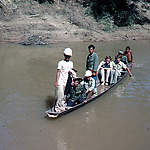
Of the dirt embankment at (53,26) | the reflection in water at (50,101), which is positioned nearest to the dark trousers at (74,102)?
the reflection in water at (50,101)

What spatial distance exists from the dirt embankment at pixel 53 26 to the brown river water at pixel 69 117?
8.65 meters

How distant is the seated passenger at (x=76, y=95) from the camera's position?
6.02 m

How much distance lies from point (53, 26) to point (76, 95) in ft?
48.8

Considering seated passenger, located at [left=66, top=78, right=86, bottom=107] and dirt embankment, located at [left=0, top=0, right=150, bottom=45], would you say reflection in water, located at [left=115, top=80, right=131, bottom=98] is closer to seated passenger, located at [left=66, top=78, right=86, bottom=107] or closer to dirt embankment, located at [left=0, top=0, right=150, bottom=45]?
seated passenger, located at [left=66, top=78, right=86, bottom=107]

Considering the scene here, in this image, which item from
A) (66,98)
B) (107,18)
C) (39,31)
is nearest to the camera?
(66,98)

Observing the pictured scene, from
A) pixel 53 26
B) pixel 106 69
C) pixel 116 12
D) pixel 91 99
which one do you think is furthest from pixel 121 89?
pixel 116 12

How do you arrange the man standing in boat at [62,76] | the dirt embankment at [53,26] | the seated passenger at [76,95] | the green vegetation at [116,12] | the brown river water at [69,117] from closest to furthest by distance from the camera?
1. the brown river water at [69,117]
2. the man standing in boat at [62,76]
3. the seated passenger at [76,95]
4. the dirt embankment at [53,26]
5. the green vegetation at [116,12]

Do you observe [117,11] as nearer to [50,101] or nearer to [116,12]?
[116,12]

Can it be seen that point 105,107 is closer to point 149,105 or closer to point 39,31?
point 149,105

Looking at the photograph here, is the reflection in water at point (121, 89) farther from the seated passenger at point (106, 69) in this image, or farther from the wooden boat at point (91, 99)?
the seated passenger at point (106, 69)

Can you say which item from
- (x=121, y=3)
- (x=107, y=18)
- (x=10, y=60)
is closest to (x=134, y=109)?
(x=10, y=60)

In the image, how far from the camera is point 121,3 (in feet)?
78.3

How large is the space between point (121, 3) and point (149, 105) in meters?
19.7

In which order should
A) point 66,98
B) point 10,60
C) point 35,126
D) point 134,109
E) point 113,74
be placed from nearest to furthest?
point 35,126 < point 66,98 < point 134,109 < point 113,74 < point 10,60
